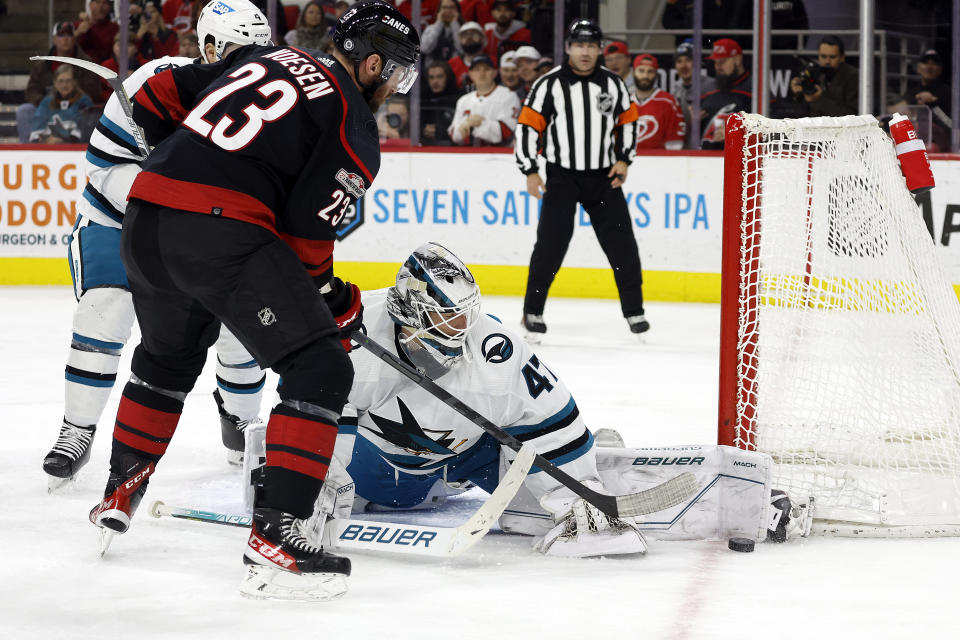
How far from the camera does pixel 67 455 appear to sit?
294 centimetres

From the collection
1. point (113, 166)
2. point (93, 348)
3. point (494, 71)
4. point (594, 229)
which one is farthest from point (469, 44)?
point (93, 348)

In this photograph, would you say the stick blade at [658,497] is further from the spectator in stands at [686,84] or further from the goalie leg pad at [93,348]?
the spectator in stands at [686,84]

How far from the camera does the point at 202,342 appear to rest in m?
2.29

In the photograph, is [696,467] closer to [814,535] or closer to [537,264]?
[814,535]

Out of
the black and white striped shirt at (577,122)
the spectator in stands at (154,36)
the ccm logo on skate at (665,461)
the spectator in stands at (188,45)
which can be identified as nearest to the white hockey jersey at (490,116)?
the black and white striped shirt at (577,122)

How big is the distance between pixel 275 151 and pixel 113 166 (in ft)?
3.53

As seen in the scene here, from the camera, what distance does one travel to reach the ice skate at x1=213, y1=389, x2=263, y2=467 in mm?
3258

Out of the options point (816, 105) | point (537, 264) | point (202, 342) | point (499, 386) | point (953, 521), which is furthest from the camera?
point (816, 105)

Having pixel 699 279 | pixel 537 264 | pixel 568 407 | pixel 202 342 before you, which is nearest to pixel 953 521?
pixel 568 407

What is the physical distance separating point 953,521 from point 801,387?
43 cm

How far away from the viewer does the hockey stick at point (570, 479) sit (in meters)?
2.41

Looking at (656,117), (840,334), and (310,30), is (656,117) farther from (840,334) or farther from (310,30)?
(840,334)

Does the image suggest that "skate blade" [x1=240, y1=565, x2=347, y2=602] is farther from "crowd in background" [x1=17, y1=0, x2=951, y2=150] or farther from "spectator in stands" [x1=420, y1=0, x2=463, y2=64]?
"spectator in stands" [x1=420, y1=0, x2=463, y2=64]

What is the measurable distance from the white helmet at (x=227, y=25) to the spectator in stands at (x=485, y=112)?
13.9 ft
